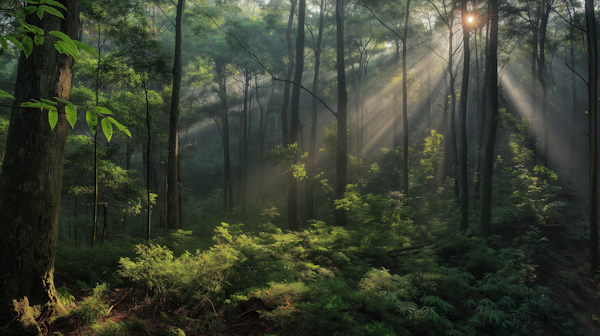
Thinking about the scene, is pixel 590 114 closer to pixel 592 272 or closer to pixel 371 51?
pixel 592 272

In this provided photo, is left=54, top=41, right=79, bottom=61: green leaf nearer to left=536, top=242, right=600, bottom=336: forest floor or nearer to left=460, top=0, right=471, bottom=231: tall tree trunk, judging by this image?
left=536, top=242, right=600, bottom=336: forest floor

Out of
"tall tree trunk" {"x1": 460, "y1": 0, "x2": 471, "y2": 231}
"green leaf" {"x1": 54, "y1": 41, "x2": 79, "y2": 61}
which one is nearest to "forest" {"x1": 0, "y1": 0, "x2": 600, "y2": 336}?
"green leaf" {"x1": 54, "y1": 41, "x2": 79, "y2": 61}

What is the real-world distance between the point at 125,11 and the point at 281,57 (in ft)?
54.1

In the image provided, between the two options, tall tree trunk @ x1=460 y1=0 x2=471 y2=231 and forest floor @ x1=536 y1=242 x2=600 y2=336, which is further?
tall tree trunk @ x1=460 y1=0 x2=471 y2=231

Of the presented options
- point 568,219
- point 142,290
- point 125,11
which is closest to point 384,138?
point 568,219

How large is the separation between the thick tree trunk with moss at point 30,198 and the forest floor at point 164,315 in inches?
12.3

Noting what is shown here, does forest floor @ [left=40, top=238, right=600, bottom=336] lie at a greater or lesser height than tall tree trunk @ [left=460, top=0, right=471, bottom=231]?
lesser

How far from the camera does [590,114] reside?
25.0 ft

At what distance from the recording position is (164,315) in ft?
9.68

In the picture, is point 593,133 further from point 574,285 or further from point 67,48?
→ point 67,48

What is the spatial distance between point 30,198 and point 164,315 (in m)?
1.78

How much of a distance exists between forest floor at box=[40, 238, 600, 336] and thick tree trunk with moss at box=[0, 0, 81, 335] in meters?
0.31

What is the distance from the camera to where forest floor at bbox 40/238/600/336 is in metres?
2.86

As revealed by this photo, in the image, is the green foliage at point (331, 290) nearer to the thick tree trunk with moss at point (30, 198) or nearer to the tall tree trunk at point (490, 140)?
the thick tree trunk with moss at point (30, 198)
